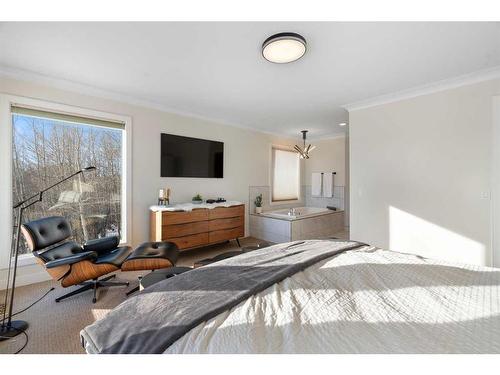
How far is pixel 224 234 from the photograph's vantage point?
12.6ft

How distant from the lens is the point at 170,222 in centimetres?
320

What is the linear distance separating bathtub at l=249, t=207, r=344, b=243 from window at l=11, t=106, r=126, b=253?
2.54 meters

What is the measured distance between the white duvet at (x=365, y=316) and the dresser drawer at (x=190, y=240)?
2.42 m

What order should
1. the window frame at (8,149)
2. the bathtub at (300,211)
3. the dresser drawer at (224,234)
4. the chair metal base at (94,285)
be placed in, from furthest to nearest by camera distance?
the bathtub at (300,211) → the dresser drawer at (224,234) → the window frame at (8,149) → the chair metal base at (94,285)

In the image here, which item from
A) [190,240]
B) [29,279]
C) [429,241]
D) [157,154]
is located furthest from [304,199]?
[29,279]

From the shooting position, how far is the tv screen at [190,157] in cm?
372

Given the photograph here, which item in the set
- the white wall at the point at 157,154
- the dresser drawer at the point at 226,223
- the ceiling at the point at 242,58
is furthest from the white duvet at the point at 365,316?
the white wall at the point at 157,154

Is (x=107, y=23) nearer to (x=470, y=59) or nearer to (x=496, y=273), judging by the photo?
(x=496, y=273)

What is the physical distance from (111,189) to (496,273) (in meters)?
4.08

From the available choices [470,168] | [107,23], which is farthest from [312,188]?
[107,23]

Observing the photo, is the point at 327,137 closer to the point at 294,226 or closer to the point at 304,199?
the point at 304,199

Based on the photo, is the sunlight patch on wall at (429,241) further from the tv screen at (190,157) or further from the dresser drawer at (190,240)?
the tv screen at (190,157)

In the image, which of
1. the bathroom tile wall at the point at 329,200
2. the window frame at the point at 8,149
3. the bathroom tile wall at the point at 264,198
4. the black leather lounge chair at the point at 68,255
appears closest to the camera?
the black leather lounge chair at the point at 68,255

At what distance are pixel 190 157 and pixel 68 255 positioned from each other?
2.26 metres
